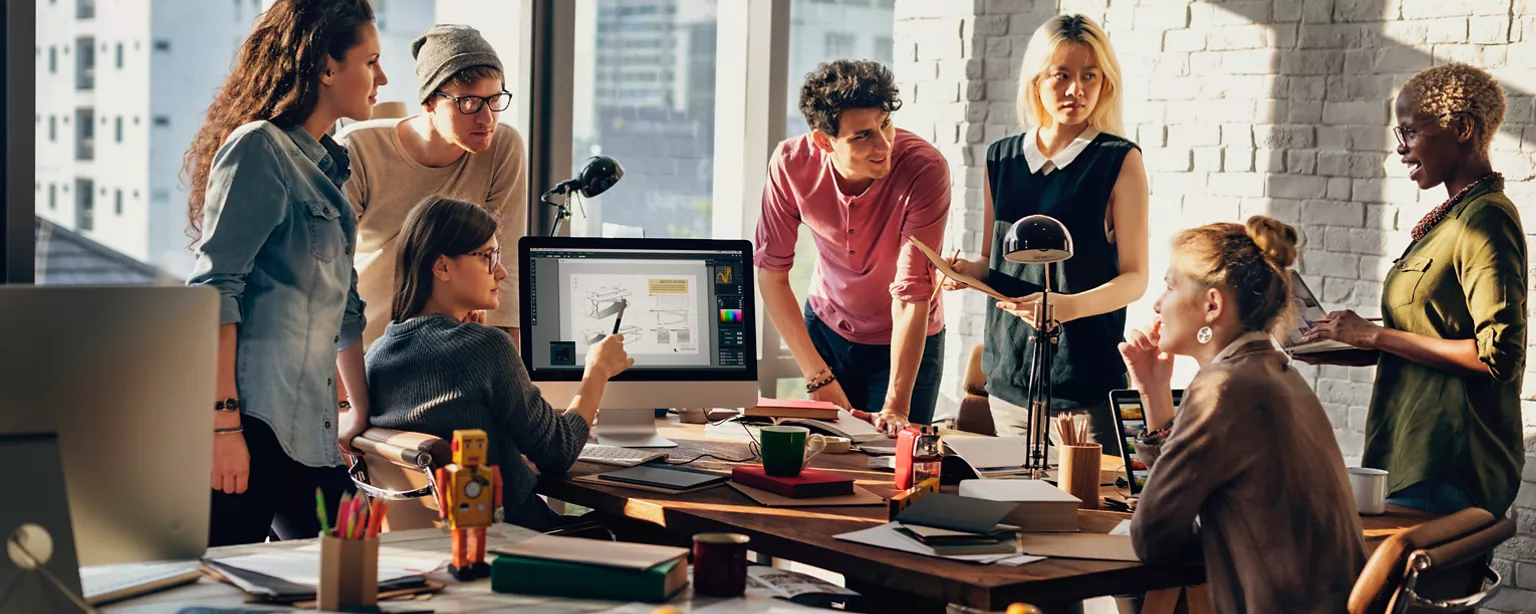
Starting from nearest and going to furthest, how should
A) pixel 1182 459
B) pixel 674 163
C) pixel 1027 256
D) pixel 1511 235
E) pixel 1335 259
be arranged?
1. pixel 1182 459
2. pixel 1027 256
3. pixel 1511 235
4. pixel 1335 259
5. pixel 674 163

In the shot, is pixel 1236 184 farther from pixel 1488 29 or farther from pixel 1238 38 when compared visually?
pixel 1488 29

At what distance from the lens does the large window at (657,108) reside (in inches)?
191

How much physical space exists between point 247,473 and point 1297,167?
121 inches

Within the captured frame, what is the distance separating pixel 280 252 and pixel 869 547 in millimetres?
1082

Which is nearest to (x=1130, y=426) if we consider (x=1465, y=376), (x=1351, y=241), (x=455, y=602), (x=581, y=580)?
(x=1465, y=376)

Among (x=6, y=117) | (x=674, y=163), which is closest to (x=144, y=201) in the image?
(x=6, y=117)

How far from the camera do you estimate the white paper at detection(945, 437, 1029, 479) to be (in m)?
2.67

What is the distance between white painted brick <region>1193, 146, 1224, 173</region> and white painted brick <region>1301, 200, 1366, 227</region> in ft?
0.97

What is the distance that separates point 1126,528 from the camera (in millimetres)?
2189

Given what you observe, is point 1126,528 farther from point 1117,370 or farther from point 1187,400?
point 1117,370

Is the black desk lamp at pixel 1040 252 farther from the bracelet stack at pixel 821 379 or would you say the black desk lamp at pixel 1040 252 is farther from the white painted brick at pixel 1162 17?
the white painted brick at pixel 1162 17

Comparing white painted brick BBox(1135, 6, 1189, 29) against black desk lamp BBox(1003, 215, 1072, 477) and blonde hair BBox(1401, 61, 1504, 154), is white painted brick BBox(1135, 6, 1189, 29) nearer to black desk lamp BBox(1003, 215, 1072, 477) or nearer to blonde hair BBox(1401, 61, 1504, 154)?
blonde hair BBox(1401, 61, 1504, 154)

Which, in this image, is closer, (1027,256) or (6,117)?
(1027,256)

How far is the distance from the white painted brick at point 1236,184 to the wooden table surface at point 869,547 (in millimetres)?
1865
